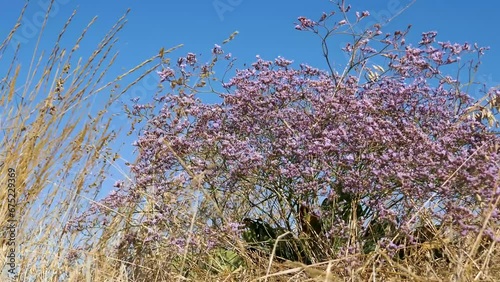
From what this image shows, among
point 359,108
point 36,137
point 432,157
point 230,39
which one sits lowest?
point 432,157

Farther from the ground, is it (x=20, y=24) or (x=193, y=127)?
(x=20, y=24)

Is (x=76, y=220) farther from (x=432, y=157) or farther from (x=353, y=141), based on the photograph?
(x=432, y=157)

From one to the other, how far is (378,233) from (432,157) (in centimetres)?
54

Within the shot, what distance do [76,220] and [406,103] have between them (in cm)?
201

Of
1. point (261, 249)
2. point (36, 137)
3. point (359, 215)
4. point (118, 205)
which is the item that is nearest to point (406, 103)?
point (359, 215)

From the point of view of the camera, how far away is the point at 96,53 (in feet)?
13.2

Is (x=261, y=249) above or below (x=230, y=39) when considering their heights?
below

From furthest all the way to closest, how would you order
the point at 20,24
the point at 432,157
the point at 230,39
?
the point at 20,24 → the point at 230,39 → the point at 432,157

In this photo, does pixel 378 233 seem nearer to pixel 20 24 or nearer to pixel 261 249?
pixel 261 249

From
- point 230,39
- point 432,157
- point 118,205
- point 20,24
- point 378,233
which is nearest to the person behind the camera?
point 432,157

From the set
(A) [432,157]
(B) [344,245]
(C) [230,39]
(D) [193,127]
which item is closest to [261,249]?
(B) [344,245]

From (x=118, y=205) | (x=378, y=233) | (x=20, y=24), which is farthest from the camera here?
(x=20, y=24)

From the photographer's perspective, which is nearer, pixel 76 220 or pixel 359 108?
pixel 359 108

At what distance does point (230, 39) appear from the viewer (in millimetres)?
3695
